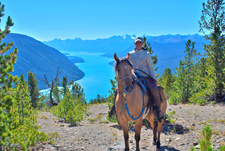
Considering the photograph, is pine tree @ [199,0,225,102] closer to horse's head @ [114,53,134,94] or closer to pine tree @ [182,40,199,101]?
pine tree @ [182,40,199,101]

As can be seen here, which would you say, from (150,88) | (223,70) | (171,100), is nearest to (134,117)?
(150,88)

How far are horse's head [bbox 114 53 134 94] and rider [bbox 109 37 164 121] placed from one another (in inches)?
60.1

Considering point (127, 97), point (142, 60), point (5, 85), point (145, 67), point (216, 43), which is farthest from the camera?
point (216, 43)

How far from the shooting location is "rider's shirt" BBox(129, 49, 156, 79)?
6.56 m

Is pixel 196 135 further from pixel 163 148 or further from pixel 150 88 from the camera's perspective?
pixel 150 88

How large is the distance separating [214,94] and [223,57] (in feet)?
10.9

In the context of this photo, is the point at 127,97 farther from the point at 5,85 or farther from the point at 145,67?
the point at 5,85

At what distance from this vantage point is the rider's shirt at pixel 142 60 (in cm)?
656

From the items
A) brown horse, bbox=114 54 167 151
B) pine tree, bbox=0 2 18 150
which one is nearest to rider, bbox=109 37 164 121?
brown horse, bbox=114 54 167 151

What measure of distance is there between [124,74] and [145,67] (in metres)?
2.16

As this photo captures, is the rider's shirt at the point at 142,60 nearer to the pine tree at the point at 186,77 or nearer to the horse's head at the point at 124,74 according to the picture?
the horse's head at the point at 124,74

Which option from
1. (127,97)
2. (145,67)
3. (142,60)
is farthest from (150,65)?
(127,97)

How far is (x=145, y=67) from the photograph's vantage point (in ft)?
22.1

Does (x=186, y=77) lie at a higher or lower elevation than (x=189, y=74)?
lower
